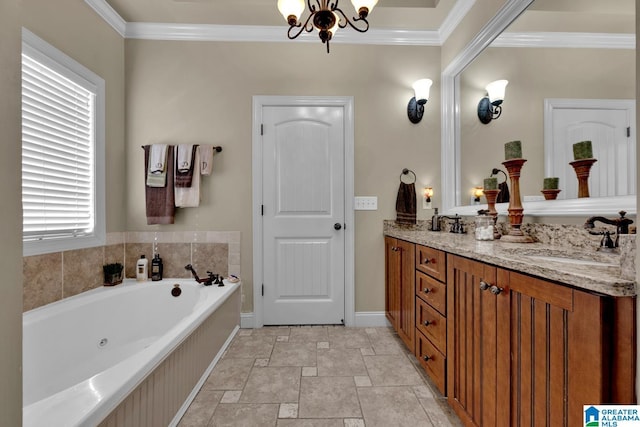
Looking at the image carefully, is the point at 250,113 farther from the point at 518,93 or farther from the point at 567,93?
Answer: the point at 567,93

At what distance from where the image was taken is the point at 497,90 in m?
1.86

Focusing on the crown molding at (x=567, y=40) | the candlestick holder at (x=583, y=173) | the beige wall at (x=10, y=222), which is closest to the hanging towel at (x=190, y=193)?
the beige wall at (x=10, y=222)

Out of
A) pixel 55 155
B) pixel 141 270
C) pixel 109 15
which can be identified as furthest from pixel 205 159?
pixel 109 15

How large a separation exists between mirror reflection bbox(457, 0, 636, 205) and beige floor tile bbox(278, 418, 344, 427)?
1575mm

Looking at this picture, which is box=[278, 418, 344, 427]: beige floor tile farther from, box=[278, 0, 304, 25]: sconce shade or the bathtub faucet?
box=[278, 0, 304, 25]: sconce shade

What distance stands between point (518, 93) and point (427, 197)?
3.46 ft

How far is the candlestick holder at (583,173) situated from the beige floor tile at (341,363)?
5.04 feet

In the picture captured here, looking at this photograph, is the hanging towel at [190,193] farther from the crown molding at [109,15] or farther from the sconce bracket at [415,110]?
the sconce bracket at [415,110]

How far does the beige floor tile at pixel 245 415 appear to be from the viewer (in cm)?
138

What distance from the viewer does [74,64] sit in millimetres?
1942

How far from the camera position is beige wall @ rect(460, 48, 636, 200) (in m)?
1.21

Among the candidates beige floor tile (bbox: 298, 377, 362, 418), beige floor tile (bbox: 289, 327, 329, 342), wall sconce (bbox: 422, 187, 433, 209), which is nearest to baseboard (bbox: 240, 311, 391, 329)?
→ beige floor tile (bbox: 289, 327, 329, 342)

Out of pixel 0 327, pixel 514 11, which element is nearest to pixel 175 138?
pixel 0 327

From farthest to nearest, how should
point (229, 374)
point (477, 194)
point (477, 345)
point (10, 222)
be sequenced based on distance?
point (477, 194) < point (229, 374) < point (477, 345) < point (10, 222)
